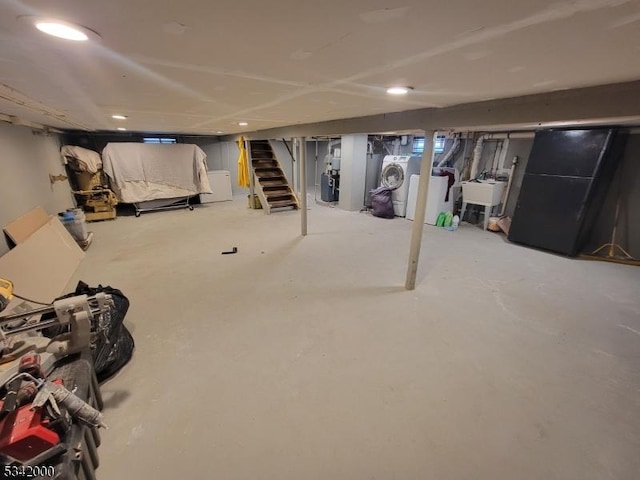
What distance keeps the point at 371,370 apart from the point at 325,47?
6.05ft

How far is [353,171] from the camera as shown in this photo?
239 inches

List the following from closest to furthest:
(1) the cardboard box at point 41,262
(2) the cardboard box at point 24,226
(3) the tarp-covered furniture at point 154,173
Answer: (1) the cardboard box at point 41,262 < (2) the cardboard box at point 24,226 < (3) the tarp-covered furniture at point 154,173

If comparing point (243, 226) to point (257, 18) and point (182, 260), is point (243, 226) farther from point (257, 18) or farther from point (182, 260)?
point (257, 18)

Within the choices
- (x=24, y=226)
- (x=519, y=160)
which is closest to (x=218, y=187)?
(x=24, y=226)

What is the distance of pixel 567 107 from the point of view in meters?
1.51

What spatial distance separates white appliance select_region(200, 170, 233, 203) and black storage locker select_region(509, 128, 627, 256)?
621 cm

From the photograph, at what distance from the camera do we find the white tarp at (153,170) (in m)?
5.46

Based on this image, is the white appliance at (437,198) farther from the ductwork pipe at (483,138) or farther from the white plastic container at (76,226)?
the white plastic container at (76,226)

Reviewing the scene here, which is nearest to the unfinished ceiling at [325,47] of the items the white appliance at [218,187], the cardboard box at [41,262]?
the cardboard box at [41,262]

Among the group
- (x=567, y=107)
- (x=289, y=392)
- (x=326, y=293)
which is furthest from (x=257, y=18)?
(x=326, y=293)

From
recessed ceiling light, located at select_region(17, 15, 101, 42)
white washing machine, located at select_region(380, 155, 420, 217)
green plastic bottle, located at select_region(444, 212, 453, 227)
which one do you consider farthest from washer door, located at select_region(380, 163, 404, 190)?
recessed ceiling light, located at select_region(17, 15, 101, 42)

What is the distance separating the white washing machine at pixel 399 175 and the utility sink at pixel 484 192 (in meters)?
1.01

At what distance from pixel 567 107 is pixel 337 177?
5.53 meters

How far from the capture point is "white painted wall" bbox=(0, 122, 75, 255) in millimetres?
2807
